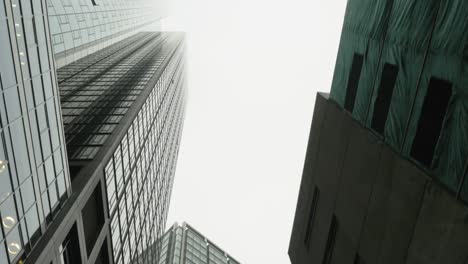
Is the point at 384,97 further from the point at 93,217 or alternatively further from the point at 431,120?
the point at 93,217

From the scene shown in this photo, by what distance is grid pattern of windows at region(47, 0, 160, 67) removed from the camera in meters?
50.5

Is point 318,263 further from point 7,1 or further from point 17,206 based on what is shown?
point 7,1

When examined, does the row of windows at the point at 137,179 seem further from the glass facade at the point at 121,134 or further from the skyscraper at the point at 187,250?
the skyscraper at the point at 187,250

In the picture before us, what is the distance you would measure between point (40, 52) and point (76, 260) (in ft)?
46.3

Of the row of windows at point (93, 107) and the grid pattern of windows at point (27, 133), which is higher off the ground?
the grid pattern of windows at point (27, 133)

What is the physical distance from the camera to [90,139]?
32000 millimetres

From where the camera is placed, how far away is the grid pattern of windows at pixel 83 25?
50469 mm

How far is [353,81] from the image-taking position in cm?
2098

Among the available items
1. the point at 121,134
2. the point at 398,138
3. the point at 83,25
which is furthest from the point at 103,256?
the point at 83,25

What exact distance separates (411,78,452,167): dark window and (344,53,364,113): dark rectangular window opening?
748 cm

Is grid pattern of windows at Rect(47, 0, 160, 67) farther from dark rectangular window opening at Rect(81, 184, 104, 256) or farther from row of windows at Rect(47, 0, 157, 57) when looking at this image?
dark rectangular window opening at Rect(81, 184, 104, 256)

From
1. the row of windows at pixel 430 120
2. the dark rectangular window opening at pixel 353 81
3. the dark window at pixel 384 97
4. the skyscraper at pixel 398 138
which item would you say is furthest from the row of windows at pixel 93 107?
the row of windows at pixel 430 120

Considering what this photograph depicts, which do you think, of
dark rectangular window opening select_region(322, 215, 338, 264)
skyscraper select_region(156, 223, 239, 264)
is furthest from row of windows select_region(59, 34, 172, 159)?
skyscraper select_region(156, 223, 239, 264)

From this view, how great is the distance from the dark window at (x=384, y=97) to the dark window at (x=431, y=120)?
2.99 meters
